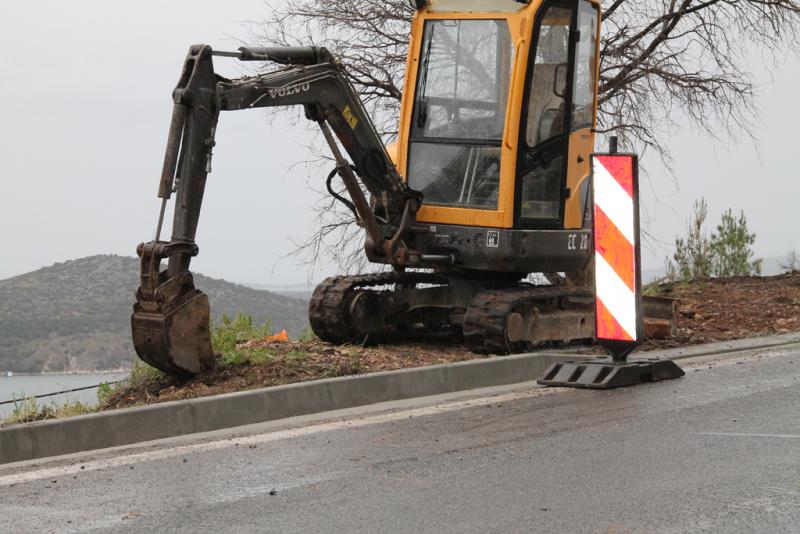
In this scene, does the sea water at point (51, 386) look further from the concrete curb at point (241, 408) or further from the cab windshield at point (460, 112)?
the cab windshield at point (460, 112)

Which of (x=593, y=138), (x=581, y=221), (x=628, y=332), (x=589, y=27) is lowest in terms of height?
(x=628, y=332)

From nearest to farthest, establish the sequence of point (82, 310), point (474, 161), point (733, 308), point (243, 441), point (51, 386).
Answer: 1. point (243, 441)
2. point (51, 386)
3. point (474, 161)
4. point (733, 308)
5. point (82, 310)

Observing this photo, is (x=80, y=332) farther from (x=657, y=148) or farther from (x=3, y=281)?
(x=657, y=148)

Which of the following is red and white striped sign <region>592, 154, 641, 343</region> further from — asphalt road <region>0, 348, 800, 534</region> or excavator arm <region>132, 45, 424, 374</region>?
excavator arm <region>132, 45, 424, 374</region>

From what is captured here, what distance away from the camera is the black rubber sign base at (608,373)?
31.8ft

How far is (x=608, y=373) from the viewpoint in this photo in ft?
32.2

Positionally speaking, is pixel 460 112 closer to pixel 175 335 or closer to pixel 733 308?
pixel 175 335

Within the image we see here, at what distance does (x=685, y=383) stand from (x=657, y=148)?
10.3m

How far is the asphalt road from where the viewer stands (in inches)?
216

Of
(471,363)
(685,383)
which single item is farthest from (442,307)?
(685,383)

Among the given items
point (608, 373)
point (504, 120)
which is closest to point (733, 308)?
point (504, 120)

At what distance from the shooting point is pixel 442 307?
13.5 m

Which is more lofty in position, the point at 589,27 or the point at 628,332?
the point at 589,27

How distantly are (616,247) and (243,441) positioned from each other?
3.77 meters
